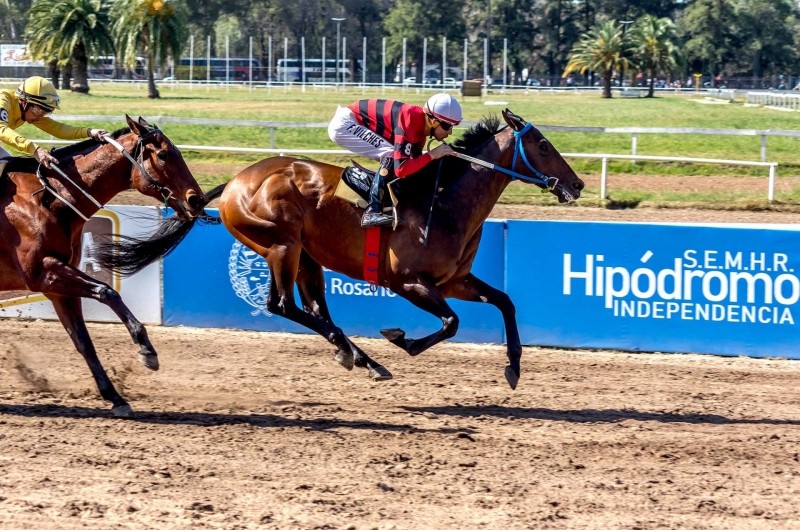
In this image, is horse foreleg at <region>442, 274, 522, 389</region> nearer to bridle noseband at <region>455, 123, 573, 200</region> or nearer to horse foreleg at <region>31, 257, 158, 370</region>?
bridle noseband at <region>455, 123, 573, 200</region>

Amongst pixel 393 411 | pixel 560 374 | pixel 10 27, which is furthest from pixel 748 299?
pixel 10 27

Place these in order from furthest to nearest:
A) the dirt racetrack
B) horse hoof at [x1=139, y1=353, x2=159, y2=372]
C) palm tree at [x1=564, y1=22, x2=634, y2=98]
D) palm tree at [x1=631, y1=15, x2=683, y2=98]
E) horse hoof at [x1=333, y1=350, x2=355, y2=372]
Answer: palm tree at [x1=631, y1=15, x2=683, y2=98] → palm tree at [x1=564, y1=22, x2=634, y2=98] → horse hoof at [x1=333, y1=350, x2=355, y2=372] → horse hoof at [x1=139, y1=353, x2=159, y2=372] → the dirt racetrack

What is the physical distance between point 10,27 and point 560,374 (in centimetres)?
10948

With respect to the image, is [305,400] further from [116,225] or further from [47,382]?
[116,225]

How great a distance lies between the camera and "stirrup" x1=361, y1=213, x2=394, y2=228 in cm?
695

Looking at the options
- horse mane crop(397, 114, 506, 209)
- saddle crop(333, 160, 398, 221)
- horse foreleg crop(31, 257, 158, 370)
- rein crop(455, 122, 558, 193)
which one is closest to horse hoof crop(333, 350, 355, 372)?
saddle crop(333, 160, 398, 221)

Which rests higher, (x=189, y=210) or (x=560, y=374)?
(x=189, y=210)

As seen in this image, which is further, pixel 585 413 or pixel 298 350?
pixel 298 350

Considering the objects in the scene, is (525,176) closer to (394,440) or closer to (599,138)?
(394,440)

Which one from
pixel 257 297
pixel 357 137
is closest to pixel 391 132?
pixel 357 137

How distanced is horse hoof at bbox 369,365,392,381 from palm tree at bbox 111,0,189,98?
1415 inches

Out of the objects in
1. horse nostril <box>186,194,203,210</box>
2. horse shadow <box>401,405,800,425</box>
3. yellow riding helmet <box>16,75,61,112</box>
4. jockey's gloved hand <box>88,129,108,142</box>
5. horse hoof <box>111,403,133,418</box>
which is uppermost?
yellow riding helmet <box>16,75,61,112</box>

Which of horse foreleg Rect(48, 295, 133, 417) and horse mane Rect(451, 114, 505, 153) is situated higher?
horse mane Rect(451, 114, 505, 153)

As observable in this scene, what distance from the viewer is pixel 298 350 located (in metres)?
8.84
